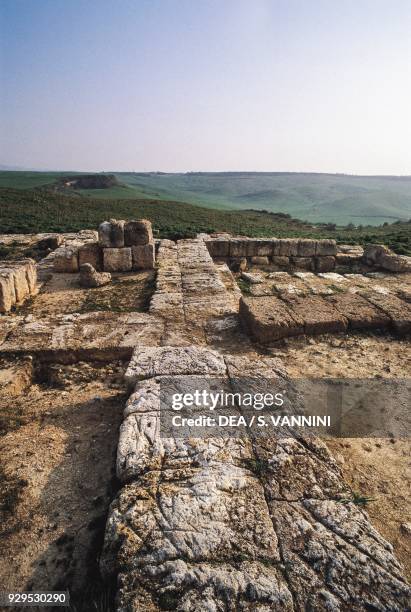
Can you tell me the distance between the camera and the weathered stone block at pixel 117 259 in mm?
7688

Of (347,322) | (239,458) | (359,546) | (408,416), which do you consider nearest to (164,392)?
(239,458)

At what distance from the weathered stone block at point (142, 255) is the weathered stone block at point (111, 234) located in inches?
15.3

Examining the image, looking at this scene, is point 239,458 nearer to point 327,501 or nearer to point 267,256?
point 327,501

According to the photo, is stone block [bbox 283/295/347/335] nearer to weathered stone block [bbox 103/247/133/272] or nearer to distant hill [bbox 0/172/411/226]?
weathered stone block [bbox 103/247/133/272]

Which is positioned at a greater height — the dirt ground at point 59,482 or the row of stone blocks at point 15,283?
the row of stone blocks at point 15,283

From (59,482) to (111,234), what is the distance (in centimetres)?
590

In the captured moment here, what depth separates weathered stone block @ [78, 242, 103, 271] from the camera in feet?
25.5

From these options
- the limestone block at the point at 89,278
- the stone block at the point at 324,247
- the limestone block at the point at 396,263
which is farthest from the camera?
the stone block at the point at 324,247

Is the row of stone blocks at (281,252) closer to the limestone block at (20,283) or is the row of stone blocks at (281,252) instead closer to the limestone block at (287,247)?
the limestone block at (287,247)

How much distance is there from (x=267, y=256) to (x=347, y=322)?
5.43 meters

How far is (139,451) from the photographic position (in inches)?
99.2

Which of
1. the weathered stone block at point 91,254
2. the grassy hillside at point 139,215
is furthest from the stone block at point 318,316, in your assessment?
the grassy hillside at point 139,215

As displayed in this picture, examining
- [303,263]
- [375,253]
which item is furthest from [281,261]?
[375,253]

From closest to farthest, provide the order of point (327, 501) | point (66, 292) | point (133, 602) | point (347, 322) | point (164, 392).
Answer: point (133, 602)
point (327, 501)
point (164, 392)
point (347, 322)
point (66, 292)
